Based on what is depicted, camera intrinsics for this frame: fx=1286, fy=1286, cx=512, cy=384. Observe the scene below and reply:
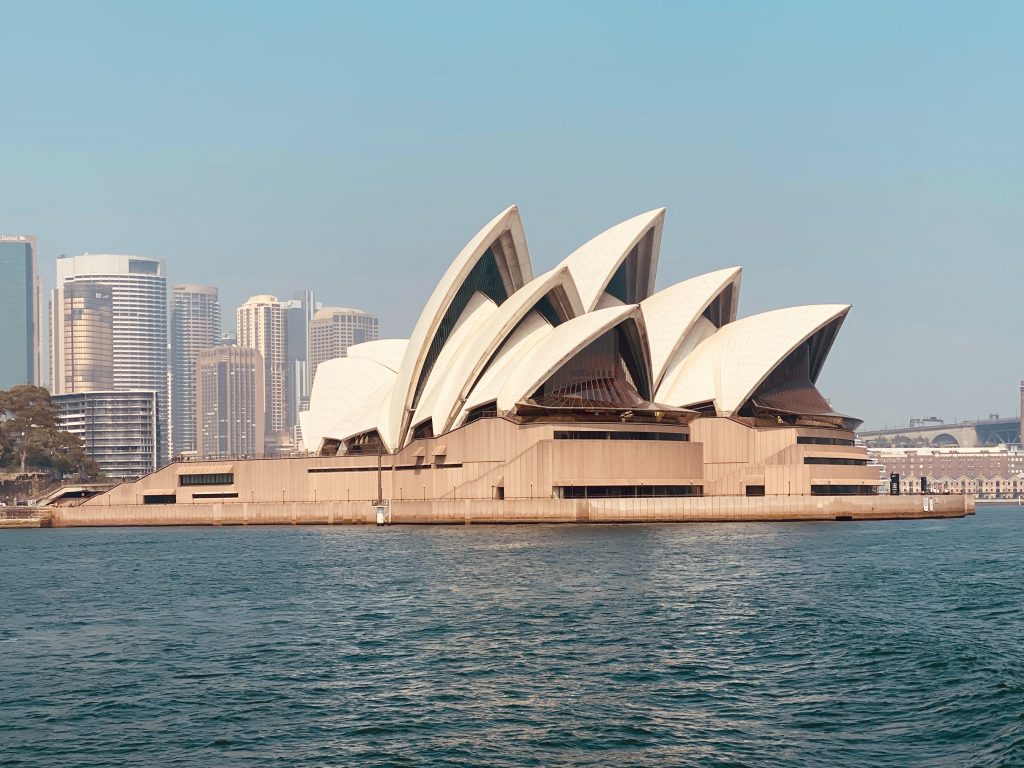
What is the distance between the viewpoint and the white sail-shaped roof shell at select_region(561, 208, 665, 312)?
89.6 meters

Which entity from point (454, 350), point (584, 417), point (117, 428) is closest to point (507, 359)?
point (454, 350)

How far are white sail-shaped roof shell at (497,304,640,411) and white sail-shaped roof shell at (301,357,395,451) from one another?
16257 mm

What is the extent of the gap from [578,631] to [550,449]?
49.3 metres

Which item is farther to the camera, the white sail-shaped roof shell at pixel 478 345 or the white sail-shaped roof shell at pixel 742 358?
the white sail-shaped roof shell at pixel 742 358

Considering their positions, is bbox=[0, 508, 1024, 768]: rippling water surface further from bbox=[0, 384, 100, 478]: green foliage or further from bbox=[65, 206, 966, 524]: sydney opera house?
bbox=[0, 384, 100, 478]: green foliage

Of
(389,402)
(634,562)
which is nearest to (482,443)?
(389,402)

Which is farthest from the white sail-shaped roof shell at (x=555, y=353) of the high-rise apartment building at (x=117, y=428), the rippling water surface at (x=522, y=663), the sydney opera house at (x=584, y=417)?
the high-rise apartment building at (x=117, y=428)

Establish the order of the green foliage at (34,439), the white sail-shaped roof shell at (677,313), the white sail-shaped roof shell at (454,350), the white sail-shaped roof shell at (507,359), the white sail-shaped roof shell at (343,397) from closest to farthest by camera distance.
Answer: the white sail-shaped roof shell at (507,359) < the white sail-shaped roof shell at (454,350) < the white sail-shaped roof shell at (677,313) < the white sail-shaped roof shell at (343,397) < the green foliage at (34,439)

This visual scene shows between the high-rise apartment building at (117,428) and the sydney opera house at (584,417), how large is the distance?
98157 millimetres

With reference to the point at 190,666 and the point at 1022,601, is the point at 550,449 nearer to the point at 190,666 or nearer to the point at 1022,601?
the point at 1022,601

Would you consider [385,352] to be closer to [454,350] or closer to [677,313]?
[454,350]

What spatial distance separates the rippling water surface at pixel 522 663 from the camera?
21.1 metres

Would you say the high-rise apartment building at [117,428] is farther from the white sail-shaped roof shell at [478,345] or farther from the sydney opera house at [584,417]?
the white sail-shaped roof shell at [478,345]

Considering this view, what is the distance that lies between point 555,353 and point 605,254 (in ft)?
36.1
